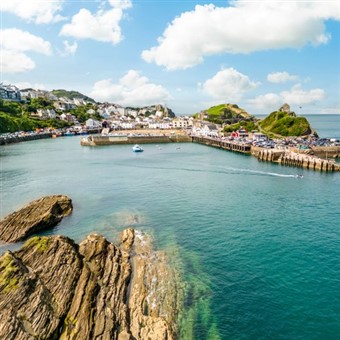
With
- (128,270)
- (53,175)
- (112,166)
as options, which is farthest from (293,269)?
(112,166)

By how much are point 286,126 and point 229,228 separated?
12726 cm

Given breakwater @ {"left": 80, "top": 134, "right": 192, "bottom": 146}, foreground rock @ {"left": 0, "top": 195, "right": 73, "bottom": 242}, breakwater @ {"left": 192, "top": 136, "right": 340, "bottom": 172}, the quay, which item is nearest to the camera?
foreground rock @ {"left": 0, "top": 195, "right": 73, "bottom": 242}

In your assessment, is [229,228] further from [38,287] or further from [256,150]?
[256,150]

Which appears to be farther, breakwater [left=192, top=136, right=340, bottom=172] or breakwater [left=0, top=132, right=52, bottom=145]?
breakwater [left=0, top=132, right=52, bottom=145]

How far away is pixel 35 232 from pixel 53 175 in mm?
37326

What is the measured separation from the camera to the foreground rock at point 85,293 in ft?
62.7

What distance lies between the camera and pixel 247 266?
97.6ft

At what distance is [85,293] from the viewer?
22.9m

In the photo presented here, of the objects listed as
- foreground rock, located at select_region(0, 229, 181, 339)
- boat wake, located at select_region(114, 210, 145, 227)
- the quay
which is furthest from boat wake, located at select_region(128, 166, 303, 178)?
foreground rock, located at select_region(0, 229, 181, 339)

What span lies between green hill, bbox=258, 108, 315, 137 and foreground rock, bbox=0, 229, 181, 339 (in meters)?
132

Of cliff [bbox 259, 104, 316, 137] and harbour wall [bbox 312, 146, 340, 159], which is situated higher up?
cliff [bbox 259, 104, 316, 137]

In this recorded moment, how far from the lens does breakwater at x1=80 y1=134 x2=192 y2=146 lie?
145000 mm

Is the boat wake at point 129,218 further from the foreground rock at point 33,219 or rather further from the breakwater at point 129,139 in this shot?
the breakwater at point 129,139

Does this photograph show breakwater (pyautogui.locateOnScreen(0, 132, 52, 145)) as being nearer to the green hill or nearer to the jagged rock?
the green hill
